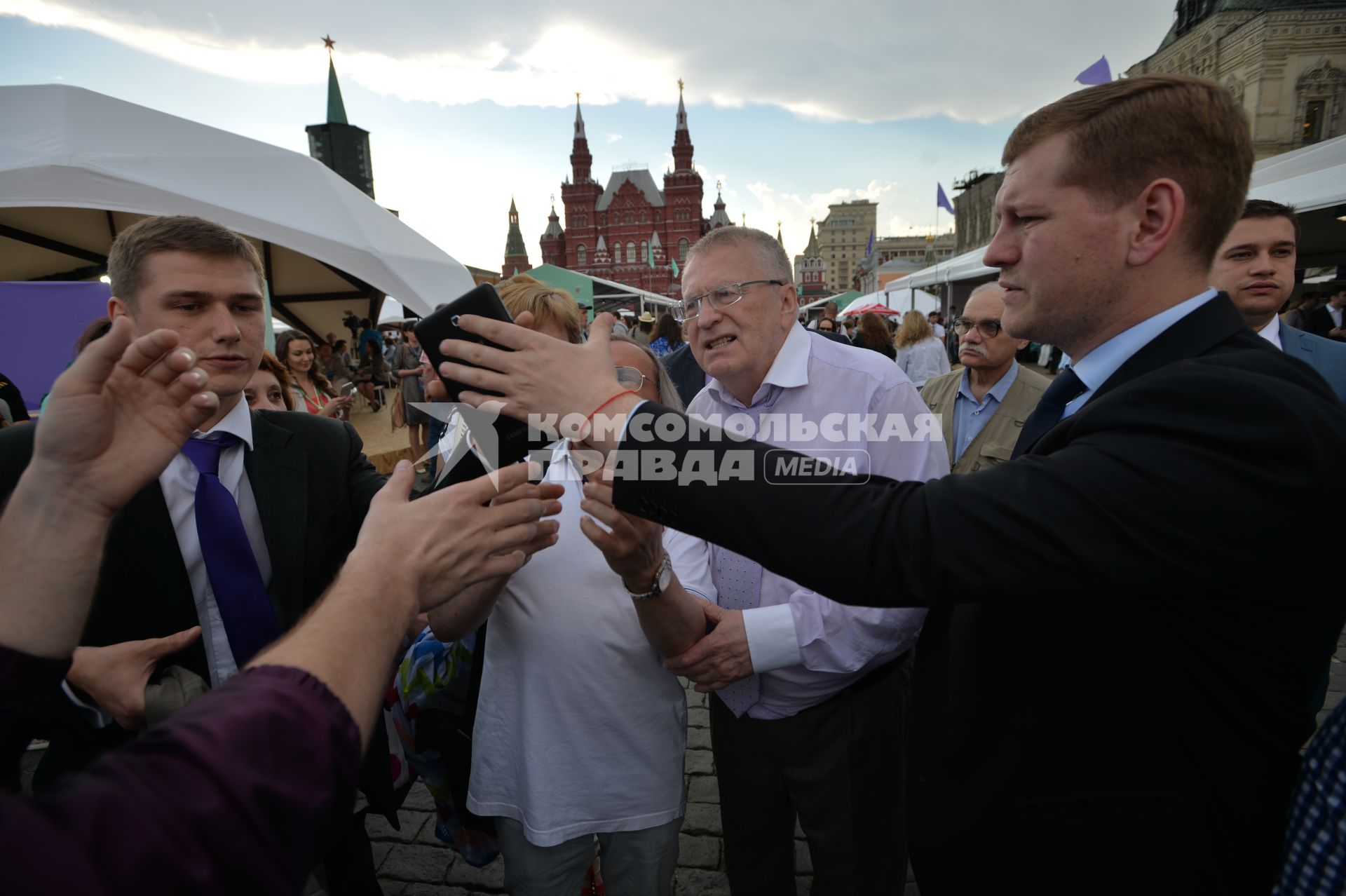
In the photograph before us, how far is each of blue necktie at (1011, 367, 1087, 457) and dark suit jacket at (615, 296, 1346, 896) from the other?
0.18 metres

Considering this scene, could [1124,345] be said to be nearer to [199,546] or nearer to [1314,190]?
[199,546]

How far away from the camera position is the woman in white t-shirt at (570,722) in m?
1.82

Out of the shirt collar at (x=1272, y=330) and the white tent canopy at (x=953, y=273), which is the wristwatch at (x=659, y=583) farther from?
the white tent canopy at (x=953, y=273)

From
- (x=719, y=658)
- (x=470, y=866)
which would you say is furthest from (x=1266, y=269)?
(x=470, y=866)

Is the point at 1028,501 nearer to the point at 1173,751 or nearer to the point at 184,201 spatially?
the point at 1173,751

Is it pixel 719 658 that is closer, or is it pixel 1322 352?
pixel 719 658

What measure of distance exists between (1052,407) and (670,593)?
1.08m

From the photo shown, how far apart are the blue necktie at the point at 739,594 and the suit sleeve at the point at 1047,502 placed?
3.72ft

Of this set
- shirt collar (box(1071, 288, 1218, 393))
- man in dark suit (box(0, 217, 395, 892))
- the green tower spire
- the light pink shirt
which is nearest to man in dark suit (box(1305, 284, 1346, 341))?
the light pink shirt

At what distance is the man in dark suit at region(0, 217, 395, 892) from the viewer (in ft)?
5.42

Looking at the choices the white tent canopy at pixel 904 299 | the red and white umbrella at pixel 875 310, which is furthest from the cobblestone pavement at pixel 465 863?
the white tent canopy at pixel 904 299

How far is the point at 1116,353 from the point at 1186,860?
955 millimetres

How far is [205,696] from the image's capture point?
61 cm

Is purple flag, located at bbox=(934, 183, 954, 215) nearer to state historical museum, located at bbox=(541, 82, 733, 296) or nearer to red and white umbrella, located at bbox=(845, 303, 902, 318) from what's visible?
red and white umbrella, located at bbox=(845, 303, 902, 318)
